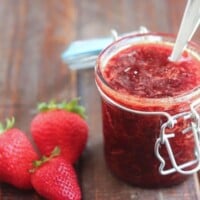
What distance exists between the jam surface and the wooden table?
0.15m

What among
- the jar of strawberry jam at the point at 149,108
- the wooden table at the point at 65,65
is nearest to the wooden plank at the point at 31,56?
the wooden table at the point at 65,65

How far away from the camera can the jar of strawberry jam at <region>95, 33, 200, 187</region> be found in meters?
0.79

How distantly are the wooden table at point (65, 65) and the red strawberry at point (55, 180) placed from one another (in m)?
0.04

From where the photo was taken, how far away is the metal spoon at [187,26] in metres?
0.75

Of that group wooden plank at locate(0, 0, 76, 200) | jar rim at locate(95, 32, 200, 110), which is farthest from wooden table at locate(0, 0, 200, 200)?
jar rim at locate(95, 32, 200, 110)

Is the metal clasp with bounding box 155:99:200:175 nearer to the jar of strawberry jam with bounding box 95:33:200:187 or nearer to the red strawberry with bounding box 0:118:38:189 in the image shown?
the jar of strawberry jam with bounding box 95:33:200:187

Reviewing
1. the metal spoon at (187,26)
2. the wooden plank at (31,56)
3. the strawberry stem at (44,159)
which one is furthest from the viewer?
the wooden plank at (31,56)

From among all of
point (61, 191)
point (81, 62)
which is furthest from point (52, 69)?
point (61, 191)

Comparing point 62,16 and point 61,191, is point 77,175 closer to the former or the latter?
point 61,191

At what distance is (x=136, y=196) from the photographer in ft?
2.85

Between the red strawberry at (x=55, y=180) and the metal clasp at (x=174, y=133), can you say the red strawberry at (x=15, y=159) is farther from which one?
the metal clasp at (x=174, y=133)

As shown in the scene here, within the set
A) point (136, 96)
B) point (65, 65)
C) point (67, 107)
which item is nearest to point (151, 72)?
point (136, 96)

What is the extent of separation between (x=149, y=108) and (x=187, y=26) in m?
0.12

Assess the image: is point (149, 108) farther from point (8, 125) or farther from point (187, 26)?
point (8, 125)
